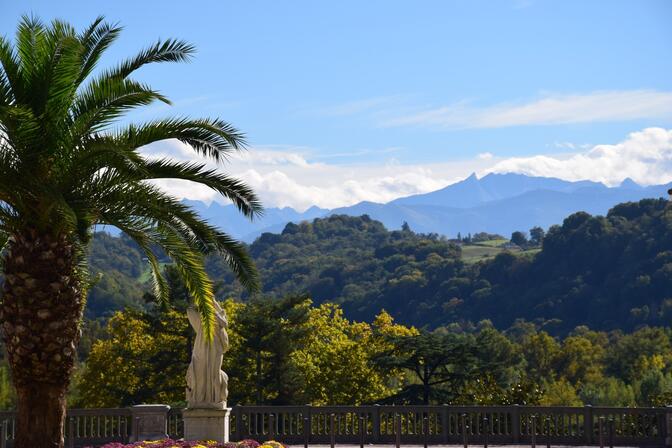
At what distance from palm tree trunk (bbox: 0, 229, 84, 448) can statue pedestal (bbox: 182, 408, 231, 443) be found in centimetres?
484

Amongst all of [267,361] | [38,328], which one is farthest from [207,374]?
[267,361]

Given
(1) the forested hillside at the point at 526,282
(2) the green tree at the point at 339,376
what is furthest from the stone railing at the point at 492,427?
(1) the forested hillside at the point at 526,282

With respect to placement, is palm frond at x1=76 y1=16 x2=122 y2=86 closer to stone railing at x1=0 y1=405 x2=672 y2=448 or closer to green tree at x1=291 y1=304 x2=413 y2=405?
stone railing at x1=0 y1=405 x2=672 y2=448

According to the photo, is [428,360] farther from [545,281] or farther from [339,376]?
[545,281]

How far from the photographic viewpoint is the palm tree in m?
15.6

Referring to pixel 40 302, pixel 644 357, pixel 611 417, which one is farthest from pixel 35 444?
pixel 644 357

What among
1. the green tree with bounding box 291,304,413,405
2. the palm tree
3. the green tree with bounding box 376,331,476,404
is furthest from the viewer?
the green tree with bounding box 291,304,413,405

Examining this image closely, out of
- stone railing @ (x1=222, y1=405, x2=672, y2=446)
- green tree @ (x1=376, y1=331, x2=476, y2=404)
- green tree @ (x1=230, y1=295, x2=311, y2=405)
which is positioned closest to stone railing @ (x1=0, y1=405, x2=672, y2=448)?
stone railing @ (x1=222, y1=405, x2=672, y2=446)

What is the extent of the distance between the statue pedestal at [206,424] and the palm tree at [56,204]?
4809mm

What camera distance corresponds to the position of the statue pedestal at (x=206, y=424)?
2070 cm

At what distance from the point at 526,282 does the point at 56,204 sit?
122550mm

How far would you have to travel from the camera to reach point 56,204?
1522 centimetres

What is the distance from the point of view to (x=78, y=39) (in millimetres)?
16359

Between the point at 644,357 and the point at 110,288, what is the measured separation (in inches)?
2790
